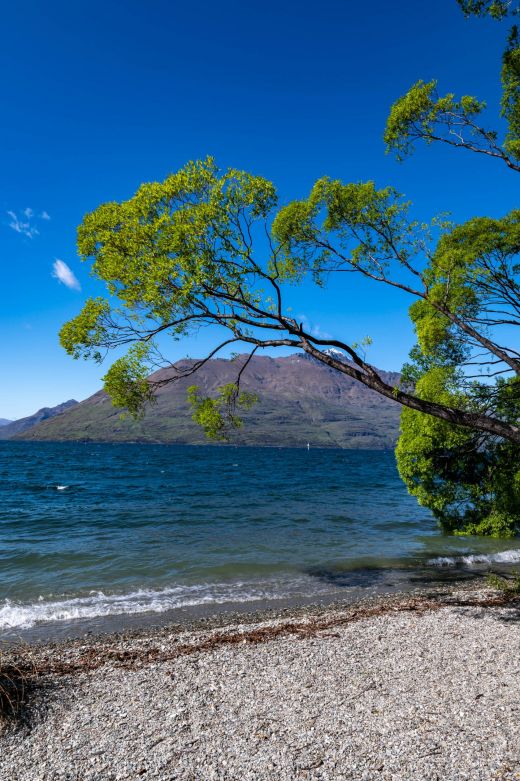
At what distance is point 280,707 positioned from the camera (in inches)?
297

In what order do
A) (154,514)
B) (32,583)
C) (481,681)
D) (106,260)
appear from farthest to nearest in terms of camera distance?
(154,514) → (32,583) → (106,260) → (481,681)

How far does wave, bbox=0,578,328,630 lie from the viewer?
14742 mm

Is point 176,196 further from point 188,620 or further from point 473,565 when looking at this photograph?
point 473,565

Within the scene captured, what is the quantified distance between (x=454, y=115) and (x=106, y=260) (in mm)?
10750

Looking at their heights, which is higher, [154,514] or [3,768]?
[3,768]

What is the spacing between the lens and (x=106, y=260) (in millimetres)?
10930

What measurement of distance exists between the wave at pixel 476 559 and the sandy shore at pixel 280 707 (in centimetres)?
1132

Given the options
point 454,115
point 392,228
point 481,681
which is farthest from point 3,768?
point 454,115

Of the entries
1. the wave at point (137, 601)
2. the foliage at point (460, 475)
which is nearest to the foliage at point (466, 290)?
the foliage at point (460, 475)

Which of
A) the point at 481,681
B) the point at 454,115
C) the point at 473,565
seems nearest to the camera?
the point at 481,681

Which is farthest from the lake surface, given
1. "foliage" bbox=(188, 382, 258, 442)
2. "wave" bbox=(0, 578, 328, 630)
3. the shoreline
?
"foliage" bbox=(188, 382, 258, 442)

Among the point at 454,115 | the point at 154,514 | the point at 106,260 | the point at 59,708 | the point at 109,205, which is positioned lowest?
the point at 154,514

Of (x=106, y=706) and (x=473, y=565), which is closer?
(x=106, y=706)

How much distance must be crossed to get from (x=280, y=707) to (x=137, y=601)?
10135mm
